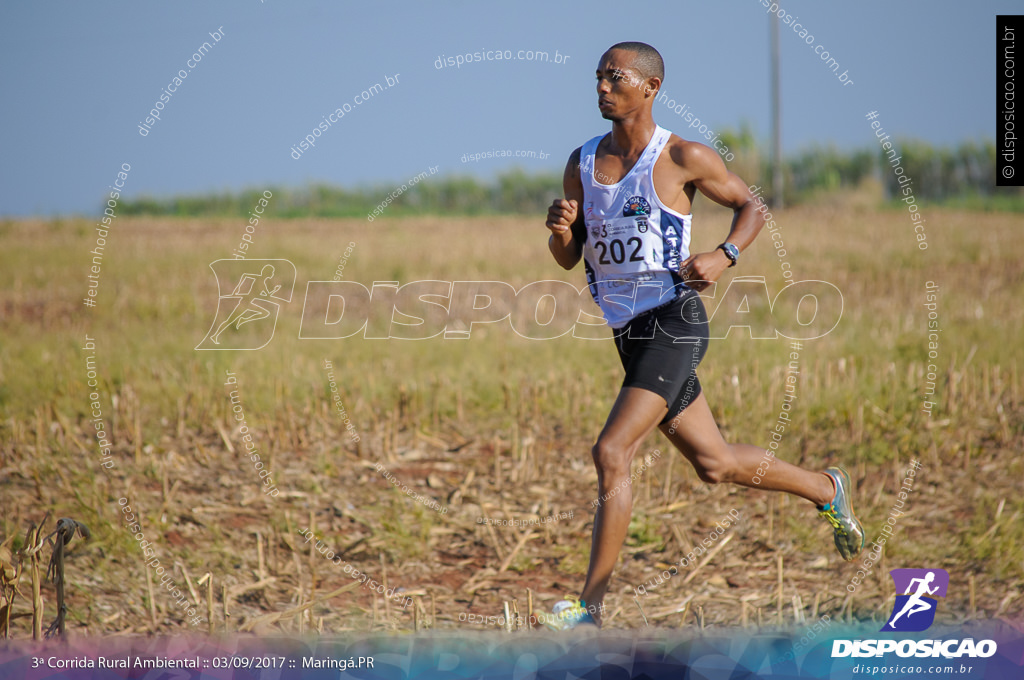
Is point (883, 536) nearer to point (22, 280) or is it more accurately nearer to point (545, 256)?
point (545, 256)

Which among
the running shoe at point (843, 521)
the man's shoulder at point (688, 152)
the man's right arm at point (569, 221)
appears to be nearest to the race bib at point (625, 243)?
the man's right arm at point (569, 221)

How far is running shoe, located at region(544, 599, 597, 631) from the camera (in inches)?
148

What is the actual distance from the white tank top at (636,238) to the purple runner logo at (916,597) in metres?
1.76

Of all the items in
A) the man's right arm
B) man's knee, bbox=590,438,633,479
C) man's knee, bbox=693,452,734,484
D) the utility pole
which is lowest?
man's knee, bbox=693,452,734,484

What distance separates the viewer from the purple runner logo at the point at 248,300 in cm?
982

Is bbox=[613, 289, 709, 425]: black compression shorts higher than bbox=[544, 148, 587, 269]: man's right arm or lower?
lower

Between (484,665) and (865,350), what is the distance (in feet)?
20.1

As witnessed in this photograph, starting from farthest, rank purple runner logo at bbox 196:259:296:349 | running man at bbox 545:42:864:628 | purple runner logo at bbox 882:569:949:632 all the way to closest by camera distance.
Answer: purple runner logo at bbox 196:259:296:349 → purple runner logo at bbox 882:569:949:632 → running man at bbox 545:42:864:628

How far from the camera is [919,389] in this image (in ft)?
23.4

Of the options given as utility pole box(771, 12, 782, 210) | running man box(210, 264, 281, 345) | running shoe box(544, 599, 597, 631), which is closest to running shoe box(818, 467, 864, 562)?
running shoe box(544, 599, 597, 631)

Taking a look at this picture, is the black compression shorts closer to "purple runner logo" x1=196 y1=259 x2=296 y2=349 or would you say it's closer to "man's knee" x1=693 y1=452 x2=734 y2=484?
"man's knee" x1=693 y1=452 x2=734 y2=484

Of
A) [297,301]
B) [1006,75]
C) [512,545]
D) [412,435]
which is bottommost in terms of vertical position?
[512,545]

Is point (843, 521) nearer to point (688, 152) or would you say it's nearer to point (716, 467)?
point (716, 467)

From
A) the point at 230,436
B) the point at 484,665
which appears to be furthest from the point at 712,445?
the point at 230,436
